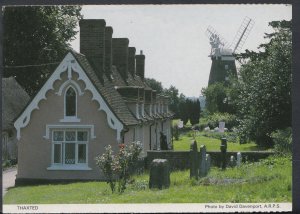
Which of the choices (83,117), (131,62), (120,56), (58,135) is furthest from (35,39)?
(58,135)

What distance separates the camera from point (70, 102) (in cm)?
1617

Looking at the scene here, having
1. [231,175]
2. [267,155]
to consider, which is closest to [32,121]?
[231,175]

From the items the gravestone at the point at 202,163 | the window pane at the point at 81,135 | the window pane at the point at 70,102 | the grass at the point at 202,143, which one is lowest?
the gravestone at the point at 202,163

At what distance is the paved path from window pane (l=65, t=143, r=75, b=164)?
1.36 meters

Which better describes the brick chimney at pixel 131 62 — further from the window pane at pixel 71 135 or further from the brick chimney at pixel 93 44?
the window pane at pixel 71 135

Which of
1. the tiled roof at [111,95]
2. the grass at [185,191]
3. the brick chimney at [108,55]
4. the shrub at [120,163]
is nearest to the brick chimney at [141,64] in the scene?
the tiled roof at [111,95]

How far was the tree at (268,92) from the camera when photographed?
16.2m

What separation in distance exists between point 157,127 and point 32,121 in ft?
13.2

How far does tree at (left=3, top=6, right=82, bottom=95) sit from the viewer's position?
15054 millimetres

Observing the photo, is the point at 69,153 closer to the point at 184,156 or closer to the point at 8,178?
the point at 8,178

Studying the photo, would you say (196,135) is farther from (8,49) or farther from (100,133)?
(8,49)

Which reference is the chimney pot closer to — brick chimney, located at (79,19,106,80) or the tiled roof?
brick chimney, located at (79,19,106,80)

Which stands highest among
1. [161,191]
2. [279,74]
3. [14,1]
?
[14,1]

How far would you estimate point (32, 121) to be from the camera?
52.6 ft
